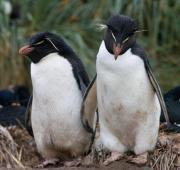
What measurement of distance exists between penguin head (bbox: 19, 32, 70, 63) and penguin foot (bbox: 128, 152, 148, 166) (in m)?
0.98

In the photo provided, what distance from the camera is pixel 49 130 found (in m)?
6.53

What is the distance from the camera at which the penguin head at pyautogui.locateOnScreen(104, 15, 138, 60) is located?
5.95m

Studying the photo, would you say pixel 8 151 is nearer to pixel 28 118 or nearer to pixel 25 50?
pixel 28 118

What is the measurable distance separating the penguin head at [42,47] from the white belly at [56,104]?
0.04 meters

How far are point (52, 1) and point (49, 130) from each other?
236 inches

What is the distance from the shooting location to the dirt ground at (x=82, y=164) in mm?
6270

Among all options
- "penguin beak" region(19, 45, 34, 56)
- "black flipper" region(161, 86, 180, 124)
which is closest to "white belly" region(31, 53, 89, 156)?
"penguin beak" region(19, 45, 34, 56)

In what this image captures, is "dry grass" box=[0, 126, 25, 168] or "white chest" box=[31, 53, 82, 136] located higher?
"white chest" box=[31, 53, 82, 136]

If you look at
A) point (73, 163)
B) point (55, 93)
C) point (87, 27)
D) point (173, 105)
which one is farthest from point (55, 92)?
point (87, 27)

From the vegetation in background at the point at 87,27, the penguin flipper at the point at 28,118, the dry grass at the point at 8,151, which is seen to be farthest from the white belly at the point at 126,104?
the vegetation in background at the point at 87,27

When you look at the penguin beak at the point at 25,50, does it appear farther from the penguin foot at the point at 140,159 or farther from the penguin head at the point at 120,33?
the penguin foot at the point at 140,159

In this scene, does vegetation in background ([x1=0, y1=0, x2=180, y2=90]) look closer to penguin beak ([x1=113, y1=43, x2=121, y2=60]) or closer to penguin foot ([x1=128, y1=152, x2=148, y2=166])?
penguin foot ([x1=128, y1=152, x2=148, y2=166])

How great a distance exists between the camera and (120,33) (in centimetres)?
598

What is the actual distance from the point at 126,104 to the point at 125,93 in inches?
3.9
